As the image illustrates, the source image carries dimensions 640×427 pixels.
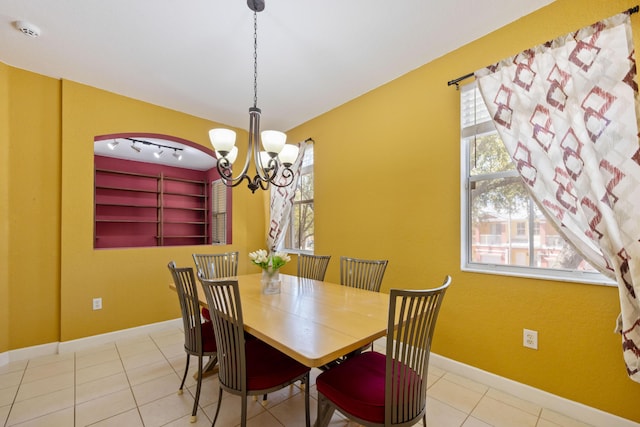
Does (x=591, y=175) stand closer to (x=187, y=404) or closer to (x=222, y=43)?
(x=222, y=43)

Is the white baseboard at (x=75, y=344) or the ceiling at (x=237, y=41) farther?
the white baseboard at (x=75, y=344)

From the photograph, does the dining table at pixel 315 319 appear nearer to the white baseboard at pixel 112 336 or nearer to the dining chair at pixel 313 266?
the dining chair at pixel 313 266

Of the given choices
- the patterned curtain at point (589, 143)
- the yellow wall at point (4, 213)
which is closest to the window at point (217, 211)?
the yellow wall at point (4, 213)

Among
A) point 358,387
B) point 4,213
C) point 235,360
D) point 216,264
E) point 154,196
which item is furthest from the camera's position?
point 154,196

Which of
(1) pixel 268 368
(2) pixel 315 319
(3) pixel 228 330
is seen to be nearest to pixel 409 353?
(2) pixel 315 319

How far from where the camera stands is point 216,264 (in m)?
2.88

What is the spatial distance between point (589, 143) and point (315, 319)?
1.91 metres

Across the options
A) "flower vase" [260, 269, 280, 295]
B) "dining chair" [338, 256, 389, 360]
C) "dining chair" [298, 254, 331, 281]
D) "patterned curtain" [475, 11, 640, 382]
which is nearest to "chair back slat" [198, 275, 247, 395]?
"flower vase" [260, 269, 280, 295]

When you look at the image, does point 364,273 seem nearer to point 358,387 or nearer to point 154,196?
point 358,387

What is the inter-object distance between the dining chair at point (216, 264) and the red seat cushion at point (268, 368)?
4.03ft

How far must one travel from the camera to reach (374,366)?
4.94 ft

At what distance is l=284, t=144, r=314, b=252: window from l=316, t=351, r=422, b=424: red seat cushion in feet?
7.86

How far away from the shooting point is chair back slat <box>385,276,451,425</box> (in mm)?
1144

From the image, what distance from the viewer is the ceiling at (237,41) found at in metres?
1.89
